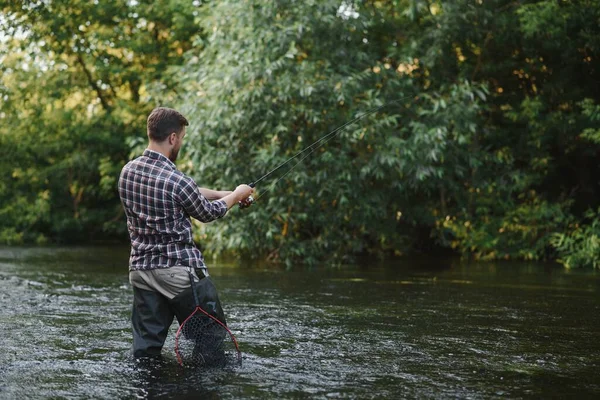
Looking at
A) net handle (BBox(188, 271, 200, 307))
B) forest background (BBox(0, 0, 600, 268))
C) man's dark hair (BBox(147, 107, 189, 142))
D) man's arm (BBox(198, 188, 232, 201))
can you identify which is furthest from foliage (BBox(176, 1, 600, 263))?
net handle (BBox(188, 271, 200, 307))

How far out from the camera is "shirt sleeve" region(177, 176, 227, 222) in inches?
199

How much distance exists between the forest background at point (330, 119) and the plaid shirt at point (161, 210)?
5.02m

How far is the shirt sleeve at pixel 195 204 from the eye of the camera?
5043mm

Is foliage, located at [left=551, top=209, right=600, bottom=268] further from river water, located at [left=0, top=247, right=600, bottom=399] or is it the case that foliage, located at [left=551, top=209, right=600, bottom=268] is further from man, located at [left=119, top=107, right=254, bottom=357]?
man, located at [left=119, top=107, right=254, bottom=357]

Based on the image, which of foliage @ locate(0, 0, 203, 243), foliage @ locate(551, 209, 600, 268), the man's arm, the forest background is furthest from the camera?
foliage @ locate(0, 0, 203, 243)

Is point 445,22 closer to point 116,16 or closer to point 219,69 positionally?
point 219,69

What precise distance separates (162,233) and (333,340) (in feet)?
5.61

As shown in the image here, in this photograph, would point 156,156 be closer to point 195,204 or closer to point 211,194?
point 195,204

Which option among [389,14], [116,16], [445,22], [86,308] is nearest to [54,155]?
[116,16]

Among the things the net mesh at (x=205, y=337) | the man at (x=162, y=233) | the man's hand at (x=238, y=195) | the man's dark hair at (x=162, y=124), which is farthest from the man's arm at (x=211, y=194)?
the net mesh at (x=205, y=337)

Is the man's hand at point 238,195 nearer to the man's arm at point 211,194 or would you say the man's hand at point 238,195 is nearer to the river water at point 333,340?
the man's arm at point 211,194

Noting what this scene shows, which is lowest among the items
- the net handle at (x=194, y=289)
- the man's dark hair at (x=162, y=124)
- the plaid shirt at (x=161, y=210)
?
the net handle at (x=194, y=289)

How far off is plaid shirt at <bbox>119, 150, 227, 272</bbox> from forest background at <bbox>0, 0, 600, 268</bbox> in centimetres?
502

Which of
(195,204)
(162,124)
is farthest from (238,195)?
(162,124)
